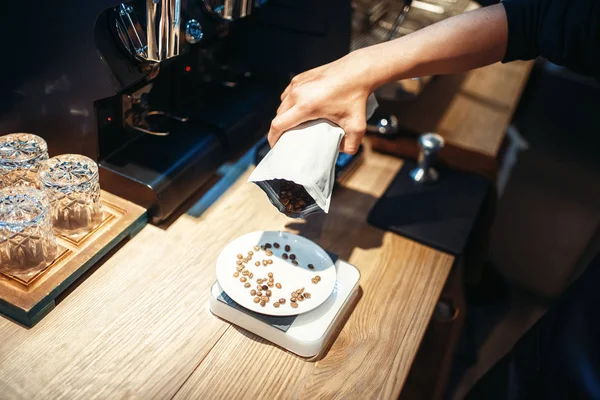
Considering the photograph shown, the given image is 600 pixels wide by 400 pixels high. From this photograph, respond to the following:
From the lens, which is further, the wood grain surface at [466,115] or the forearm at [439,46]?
the wood grain surface at [466,115]

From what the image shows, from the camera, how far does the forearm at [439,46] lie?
3.06ft

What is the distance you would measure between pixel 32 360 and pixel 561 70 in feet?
6.55

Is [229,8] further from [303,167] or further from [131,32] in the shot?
[303,167]

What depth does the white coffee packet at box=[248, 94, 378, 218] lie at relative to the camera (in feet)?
2.66

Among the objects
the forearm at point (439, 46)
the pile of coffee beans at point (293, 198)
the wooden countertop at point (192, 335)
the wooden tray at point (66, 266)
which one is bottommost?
the wooden countertop at point (192, 335)

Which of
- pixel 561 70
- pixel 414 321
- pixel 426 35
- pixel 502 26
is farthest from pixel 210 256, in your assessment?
pixel 561 70

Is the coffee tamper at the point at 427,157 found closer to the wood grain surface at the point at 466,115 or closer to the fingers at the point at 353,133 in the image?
the wood grain surface at the point at 466,115

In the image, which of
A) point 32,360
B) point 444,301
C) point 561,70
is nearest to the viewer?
point 32,360

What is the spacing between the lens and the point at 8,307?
0.86 meters

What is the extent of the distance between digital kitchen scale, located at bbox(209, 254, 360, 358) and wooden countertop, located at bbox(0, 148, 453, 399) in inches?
0.7

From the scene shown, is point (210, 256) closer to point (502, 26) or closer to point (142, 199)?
point (142, 199)

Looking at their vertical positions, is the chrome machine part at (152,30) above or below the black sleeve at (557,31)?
below

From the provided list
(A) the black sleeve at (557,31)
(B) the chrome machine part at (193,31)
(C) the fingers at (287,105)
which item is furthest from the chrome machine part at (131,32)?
(A) the black sleeve at (557,31)

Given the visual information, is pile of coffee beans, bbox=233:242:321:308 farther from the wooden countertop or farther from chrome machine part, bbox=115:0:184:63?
chrome machine part, bbox=115:0:184:63
